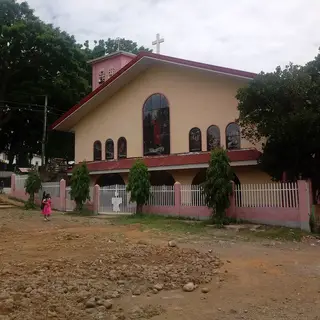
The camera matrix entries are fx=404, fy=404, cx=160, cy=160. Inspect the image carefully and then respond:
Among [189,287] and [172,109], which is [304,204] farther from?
[172,109]

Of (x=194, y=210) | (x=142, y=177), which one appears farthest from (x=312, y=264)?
(x=142, y=177)

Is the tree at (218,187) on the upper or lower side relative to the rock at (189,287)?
upper

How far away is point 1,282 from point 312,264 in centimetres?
573

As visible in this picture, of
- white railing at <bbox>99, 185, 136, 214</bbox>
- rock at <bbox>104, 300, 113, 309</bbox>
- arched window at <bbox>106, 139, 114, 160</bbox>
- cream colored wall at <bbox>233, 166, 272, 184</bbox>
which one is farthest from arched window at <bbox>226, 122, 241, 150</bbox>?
rock at <bbox>104, 300, 113, 309</bbox>

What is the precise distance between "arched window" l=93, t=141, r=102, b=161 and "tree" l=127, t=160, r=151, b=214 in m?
7.05

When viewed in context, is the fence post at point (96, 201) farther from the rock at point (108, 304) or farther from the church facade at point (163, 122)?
the rock at point (108, 304)

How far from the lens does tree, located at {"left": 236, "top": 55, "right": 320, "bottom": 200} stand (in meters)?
12.8

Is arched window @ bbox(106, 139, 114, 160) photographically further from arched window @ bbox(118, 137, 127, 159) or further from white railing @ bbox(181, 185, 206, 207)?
white railing @ bbox(181, 185, 206, 207)

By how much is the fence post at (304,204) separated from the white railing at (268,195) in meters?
0.21

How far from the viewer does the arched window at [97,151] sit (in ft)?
77.4

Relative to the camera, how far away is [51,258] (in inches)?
303

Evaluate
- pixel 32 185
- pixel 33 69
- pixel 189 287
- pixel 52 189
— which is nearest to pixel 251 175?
pixel 52 189

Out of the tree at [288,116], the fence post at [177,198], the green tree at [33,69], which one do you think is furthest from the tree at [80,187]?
the green tree at [33,69]

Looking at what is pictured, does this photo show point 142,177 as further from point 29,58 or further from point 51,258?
point 29,58
